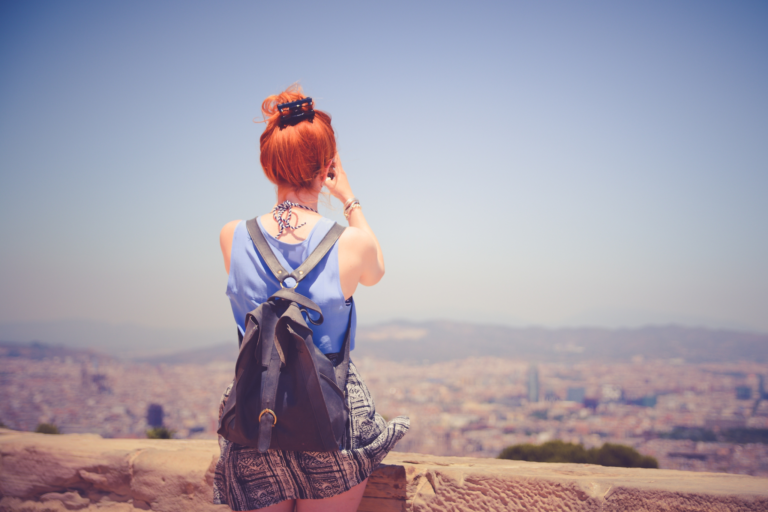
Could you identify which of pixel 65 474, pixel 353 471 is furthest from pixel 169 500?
pixel 353 471

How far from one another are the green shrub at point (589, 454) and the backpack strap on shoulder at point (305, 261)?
16.9 feet

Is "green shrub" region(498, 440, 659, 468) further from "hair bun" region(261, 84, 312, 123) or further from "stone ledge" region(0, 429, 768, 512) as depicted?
"hair bun" region(261, 84, 312, 123)

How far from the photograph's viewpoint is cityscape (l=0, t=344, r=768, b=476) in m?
18.3

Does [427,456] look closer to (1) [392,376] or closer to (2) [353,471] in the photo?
(2) [353,471]

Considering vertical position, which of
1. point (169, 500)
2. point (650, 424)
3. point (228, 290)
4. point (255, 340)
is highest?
point (228, 290)

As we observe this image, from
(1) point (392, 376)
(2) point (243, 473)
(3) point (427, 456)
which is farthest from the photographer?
(1) point (392, 376)

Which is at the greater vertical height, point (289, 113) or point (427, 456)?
point (289, 113)

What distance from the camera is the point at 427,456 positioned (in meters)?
2.22

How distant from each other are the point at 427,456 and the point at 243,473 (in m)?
1.16

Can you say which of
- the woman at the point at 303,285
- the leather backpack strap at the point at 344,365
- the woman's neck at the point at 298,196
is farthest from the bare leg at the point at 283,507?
the woman's neck at the point at 298,196

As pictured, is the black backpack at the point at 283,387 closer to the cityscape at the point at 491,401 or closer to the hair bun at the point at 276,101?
the hair bun at the point at 276,101

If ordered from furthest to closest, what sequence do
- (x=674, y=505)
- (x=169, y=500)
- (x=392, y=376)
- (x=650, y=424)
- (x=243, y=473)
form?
(x=392, y=376), (x=650, y=424), (x=169, y=500), (x=674, y=505), (x=243, y=473)

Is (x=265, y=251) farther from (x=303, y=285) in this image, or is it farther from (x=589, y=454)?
(x=589, y=454)

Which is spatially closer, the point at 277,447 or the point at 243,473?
the point at 277,447
